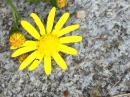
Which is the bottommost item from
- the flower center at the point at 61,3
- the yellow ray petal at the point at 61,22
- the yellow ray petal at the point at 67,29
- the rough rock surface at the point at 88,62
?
the rough rock surface at the point at 88,62

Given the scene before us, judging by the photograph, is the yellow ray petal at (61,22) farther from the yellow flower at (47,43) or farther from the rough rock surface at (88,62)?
the rough rock surface at (88,62)

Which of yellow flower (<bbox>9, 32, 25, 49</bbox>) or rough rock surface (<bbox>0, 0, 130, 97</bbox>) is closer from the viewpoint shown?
yellow flower (<bbox>9, 32, 25, 49</bbox>)

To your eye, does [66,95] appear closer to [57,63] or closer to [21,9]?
[57,63]

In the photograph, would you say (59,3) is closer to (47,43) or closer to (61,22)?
(61,22)

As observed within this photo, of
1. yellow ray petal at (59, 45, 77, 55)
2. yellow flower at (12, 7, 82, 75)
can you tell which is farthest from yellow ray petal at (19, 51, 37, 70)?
yellow ray petal at (59, 45, 77, 55)

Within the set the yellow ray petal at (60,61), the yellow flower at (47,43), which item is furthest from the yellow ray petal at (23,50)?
the yellow ray petal at (60,61)

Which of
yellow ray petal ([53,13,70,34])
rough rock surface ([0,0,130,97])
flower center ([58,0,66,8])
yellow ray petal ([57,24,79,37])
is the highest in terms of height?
flower center ([58,0,66,8])

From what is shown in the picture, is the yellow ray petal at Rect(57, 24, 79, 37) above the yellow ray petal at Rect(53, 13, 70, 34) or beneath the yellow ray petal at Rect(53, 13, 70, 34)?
beneath

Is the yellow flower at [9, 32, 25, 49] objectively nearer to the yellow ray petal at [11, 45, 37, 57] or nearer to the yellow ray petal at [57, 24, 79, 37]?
the yellow ray petal at [11, 45, 37, 57]
